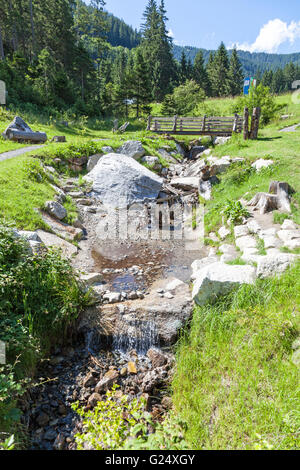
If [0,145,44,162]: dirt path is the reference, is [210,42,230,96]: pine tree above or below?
above

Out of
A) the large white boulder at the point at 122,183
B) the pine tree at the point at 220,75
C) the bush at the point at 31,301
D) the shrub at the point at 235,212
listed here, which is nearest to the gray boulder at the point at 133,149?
the large white boulder at the point at 122,183

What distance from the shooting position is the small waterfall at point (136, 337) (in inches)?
214

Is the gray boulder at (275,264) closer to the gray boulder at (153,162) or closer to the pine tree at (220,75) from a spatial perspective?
the gray boulder at (153,162)

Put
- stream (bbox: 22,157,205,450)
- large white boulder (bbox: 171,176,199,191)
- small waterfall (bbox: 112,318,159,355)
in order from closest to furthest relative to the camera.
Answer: stream (bbox: 22,157,205,450)
small waterfall (bbox: 112,318,159,355)
large white boulder (bbox: 171,176,199,191)

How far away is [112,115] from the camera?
116ft

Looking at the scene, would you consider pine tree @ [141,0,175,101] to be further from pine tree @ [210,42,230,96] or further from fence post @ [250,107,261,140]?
fence post @ [250,107,261,140]

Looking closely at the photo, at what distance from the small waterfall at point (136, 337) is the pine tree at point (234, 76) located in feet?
212

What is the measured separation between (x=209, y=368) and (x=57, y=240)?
5.56 metres

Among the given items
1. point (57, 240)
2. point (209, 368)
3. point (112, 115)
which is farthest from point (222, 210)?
point (112, 115)

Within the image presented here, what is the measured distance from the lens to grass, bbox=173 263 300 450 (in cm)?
322

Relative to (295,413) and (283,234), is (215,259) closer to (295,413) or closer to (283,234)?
(283,234)

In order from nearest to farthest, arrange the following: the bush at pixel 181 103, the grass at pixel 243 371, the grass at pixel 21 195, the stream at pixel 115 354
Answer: the grass at pixel 243 371 → the stream at pixel 115 354 → the grass at pixel 21 195 → the bush at pixel 181 103

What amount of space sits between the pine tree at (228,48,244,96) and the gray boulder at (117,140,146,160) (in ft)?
171

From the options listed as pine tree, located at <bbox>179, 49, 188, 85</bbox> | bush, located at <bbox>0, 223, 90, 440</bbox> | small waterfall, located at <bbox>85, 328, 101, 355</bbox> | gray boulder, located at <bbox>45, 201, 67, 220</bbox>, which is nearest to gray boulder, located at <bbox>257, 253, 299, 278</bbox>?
small waterfall, located at <bbox>85, 328, 101, 355</bbox>
